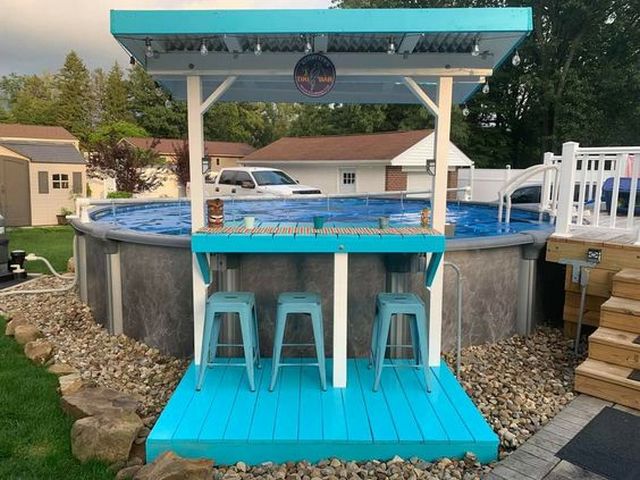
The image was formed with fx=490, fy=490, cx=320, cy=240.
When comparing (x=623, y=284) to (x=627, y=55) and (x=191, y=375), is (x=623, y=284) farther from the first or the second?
(x=627, y=55)

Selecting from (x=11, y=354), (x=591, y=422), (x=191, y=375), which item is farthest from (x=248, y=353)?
(x=11, y=354)

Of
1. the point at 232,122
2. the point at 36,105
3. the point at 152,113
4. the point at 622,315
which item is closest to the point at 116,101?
the point at 152,113

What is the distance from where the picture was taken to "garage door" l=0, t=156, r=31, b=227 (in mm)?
14539

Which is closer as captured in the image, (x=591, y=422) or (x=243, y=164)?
(x=591, y=422)

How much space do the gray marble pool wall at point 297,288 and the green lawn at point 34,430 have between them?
3.13 feet

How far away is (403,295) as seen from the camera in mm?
3527

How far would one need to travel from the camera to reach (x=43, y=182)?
1539 cm

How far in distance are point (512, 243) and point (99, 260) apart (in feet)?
13.8

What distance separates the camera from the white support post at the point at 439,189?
11.4ft

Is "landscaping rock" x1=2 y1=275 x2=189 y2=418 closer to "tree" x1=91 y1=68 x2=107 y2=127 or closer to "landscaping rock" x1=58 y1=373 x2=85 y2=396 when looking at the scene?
"landscaping rock" x1=58 y1=373 x2=85 y2=396

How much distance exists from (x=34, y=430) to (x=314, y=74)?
2.98 meters

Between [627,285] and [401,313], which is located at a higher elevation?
[627,285]

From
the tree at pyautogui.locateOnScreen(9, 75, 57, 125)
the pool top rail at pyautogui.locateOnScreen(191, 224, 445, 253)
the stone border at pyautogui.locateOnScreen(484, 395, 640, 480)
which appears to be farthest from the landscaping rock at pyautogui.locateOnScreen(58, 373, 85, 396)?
the tree at pyautogui.locateOnScreen(9, 75, 57, 125)

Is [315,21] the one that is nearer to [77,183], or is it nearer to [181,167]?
[77,183]
